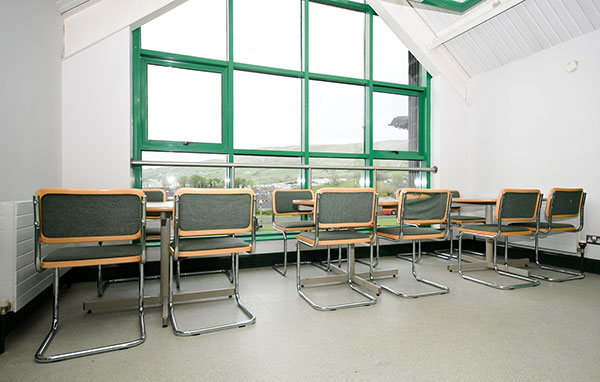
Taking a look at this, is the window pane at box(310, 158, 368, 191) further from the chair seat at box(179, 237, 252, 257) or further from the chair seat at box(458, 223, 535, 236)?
the chair seat at box(179, 237, 252, 257)

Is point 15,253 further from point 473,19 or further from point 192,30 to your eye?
point 473,19

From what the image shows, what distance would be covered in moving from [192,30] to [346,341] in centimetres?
380

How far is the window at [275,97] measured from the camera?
370 centimetres

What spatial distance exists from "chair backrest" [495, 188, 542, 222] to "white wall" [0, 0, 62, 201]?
386 cm

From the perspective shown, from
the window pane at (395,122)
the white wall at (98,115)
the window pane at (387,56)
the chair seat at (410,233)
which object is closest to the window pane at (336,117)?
the window pane at (395,122)

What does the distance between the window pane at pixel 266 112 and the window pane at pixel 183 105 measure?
27 centimetres

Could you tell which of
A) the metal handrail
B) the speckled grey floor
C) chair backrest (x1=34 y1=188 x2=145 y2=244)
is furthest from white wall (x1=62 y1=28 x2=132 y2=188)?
chair backrest (x1=34 y1=188 x2=145 y2=244)

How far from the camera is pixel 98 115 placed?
315 cm

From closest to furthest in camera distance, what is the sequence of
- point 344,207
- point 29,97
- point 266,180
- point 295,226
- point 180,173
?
point 29,97 → point 344,207 → point 295,226 → point 180,173 → point 266,180

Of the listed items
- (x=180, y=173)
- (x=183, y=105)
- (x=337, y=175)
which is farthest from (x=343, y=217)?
(x=183, y=105)

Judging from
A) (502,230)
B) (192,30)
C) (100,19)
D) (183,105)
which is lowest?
(502,230)

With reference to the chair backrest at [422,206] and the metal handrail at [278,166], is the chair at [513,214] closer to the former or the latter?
the chair backrest at [422,206]

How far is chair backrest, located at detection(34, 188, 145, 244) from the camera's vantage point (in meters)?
1.69

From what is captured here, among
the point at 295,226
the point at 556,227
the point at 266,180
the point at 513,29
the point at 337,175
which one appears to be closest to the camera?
the point at 556,227
